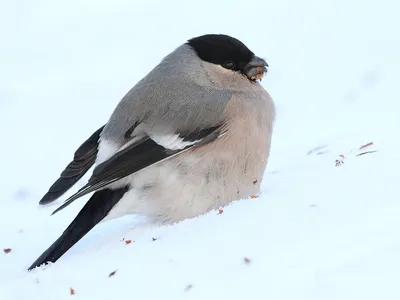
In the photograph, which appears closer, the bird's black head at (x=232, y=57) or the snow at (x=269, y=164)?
the snow at (x=269, y=164)

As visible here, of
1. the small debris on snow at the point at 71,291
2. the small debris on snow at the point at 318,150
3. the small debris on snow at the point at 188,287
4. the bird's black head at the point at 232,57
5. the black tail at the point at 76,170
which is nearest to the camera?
the small debris on snow at the point at 188,287

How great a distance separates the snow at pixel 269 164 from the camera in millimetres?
3174

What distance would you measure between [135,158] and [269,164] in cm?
185

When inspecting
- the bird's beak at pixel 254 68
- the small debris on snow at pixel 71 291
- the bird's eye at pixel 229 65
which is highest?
the bird's eye at pixel 229 65

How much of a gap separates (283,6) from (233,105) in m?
5.50

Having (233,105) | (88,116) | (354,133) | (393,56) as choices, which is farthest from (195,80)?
(393,56)

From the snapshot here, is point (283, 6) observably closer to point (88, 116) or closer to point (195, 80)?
point (88, 116)

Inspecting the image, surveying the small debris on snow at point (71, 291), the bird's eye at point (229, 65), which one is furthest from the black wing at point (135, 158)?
the small debris on snow at point (71, 291)

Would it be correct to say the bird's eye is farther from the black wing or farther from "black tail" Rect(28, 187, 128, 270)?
"black tail" Rect(28, 187, 128, 270)

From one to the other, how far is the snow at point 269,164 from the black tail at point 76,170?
12.7 inches

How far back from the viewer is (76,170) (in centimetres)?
473

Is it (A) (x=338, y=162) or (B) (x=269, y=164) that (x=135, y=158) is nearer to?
(A) (x=338, y=162)

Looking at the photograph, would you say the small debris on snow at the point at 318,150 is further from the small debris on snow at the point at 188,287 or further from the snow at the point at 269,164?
the small debris on snow at the point at 188,287

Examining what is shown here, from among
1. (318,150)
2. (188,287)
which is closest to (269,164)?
(318,150)
